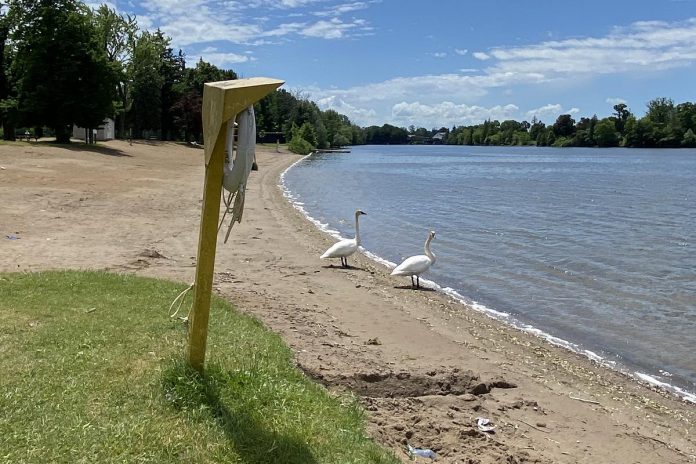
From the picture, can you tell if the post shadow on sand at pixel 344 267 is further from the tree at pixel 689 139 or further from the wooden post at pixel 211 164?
the tree at pixel 689 139

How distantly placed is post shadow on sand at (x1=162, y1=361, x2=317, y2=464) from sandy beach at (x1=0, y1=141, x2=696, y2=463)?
1.11 meters

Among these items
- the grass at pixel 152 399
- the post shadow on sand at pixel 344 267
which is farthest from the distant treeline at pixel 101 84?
the grass at pixel 152 399

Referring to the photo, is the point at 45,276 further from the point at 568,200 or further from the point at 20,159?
the point at 568,200

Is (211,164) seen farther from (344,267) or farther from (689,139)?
(689,139)

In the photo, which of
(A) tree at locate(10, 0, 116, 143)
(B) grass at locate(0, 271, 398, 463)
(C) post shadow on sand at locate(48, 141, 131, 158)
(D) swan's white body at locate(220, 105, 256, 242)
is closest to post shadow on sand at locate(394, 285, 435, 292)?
(B) grass at locate(0, 271, 398, 463)

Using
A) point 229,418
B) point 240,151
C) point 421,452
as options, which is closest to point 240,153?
point 240,151

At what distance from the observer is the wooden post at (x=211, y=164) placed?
4.53 metres

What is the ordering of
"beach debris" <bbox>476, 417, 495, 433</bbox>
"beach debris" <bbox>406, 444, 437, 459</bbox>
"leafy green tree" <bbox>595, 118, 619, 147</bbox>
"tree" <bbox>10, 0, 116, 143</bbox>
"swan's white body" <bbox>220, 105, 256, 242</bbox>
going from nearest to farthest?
"swan's white body" <bbox>220, 105, 256, 242</bbox>, "beach debris" <bbox>406, 444, 437, 459</bbox>, "beach debris" <bbox>476, 417, 495, 433</bbox>, "tree" <bbox>10, 0, 116, 143</bbox>, "leafy green tree" <bbox>595, 118, 619, 147</bbox>

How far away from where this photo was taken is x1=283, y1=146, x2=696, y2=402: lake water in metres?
10.7

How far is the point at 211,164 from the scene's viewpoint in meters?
4.79

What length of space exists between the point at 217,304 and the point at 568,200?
29734mm

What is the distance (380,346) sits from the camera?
8.33 m

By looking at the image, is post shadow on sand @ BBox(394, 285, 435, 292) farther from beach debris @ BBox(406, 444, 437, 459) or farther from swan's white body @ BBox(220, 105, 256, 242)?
swan's white body @ BBox(220, 105, 256, 242)

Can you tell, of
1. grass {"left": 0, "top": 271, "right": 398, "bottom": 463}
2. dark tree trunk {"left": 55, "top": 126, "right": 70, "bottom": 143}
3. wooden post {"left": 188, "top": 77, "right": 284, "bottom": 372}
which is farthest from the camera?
dark tree trunk {"left": 55, "top": 126, "right": 70, "bottom": 143}
